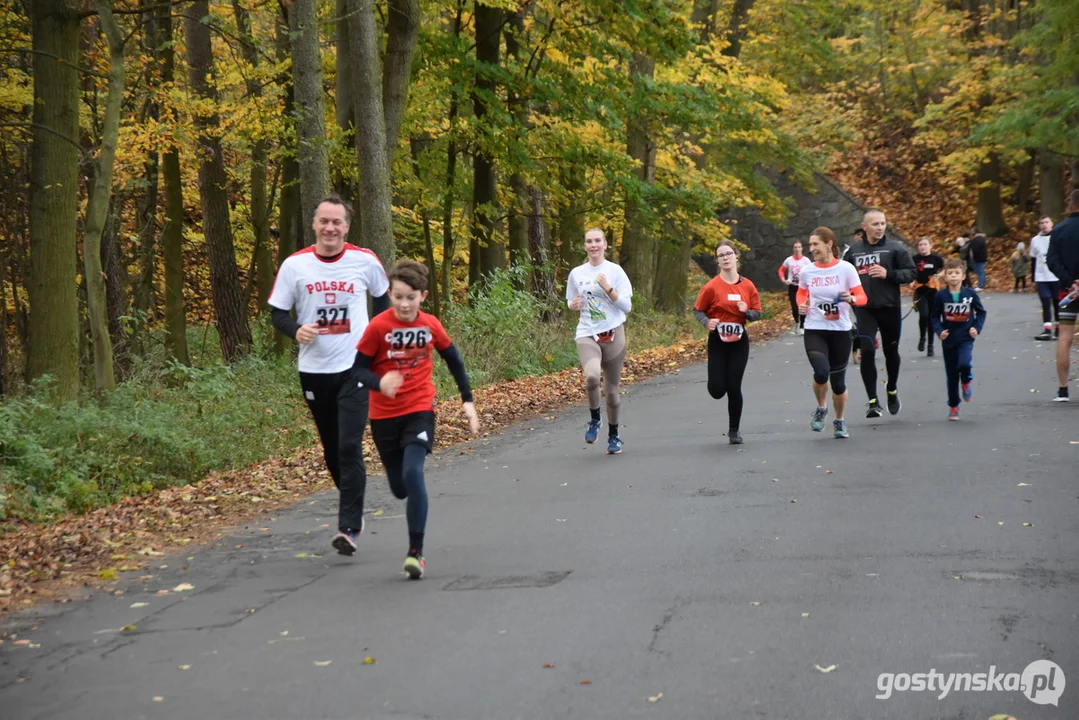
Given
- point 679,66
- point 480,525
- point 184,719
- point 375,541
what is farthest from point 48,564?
point 679,66

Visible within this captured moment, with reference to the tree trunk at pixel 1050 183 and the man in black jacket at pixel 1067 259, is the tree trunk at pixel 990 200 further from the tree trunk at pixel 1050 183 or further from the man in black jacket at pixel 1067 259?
the man in black jacket at pixel 1067 259

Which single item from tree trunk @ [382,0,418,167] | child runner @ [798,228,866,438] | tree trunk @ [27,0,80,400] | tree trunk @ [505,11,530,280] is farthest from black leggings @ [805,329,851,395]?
tree trunk @ [505,11,530,280]

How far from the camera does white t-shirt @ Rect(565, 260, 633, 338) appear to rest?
12461mm

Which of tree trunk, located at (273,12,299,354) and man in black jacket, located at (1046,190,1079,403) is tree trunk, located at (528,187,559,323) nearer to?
tree trunk, located at (273,12,299,354)

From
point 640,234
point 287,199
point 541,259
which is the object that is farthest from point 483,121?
point 640,234

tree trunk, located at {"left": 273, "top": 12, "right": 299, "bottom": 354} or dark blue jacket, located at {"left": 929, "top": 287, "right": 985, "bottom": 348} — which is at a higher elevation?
tree trunk, located at {"left": 273, "top": 12, "right": 299, "bottom": 354}

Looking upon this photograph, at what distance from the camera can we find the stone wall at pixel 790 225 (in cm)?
4850

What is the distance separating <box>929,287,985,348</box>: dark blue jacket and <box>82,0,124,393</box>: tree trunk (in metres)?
9.33

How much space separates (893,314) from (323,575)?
334 inches

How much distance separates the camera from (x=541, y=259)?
28938mm

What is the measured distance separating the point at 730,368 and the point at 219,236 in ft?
49.1

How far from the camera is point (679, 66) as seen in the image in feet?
98.8

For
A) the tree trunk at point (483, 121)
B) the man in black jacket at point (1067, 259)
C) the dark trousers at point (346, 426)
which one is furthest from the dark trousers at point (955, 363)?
the tree trunk at point (483, 121)

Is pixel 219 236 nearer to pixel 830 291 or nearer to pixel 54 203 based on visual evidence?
pixel 54 203
